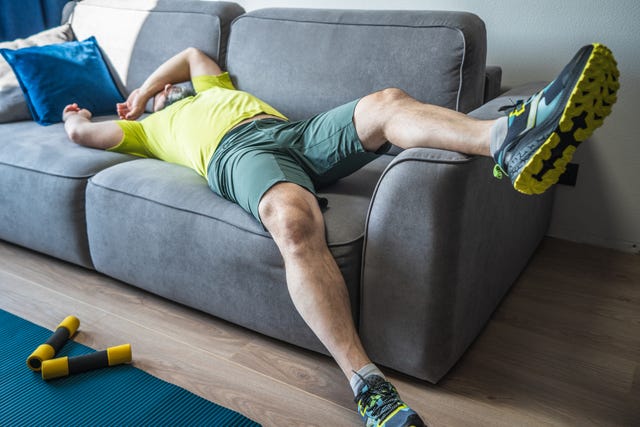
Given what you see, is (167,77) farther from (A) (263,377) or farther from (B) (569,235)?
(B) (569,235)

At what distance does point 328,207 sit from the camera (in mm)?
1529

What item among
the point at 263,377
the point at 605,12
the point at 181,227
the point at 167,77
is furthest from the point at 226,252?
the point at 605,12

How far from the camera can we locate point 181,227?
1.63m

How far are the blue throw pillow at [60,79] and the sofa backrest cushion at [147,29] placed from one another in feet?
0.31

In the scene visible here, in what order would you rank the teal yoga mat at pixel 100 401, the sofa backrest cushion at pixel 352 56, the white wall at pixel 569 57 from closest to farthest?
the teal yoga mat at pixel 100 401 → the sofa backrest cushion at pixel 352 56 → the white wall at pixel 569 57

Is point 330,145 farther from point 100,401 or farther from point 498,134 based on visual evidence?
point 100,401

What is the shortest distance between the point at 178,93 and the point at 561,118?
152 centimetres

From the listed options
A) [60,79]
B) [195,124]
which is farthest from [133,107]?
[195,124]

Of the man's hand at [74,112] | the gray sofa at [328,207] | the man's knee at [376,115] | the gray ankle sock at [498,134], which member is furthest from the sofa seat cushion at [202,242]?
the man's hand at [74,112]

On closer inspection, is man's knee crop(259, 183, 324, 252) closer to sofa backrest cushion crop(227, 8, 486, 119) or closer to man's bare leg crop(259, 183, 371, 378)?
man's bare leg crop(259, 183, 371, 378)

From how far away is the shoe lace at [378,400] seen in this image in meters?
1.22

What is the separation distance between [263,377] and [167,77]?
131cm

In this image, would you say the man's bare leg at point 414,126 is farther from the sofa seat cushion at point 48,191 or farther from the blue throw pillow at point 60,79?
the blue throw pillow at point 60,79

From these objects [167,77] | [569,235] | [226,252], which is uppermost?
[167,77]
